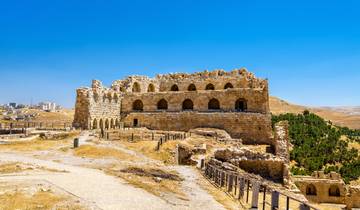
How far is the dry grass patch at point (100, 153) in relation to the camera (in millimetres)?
23486

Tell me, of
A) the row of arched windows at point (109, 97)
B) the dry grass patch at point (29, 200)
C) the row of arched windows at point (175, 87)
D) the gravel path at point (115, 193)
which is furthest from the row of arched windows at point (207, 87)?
the dry grass patch at point (29, 200)

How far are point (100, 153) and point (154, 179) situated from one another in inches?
352

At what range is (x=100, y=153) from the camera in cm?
2412

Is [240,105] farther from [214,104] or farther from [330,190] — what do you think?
[330,190]

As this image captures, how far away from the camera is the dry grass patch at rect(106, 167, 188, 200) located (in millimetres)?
13953

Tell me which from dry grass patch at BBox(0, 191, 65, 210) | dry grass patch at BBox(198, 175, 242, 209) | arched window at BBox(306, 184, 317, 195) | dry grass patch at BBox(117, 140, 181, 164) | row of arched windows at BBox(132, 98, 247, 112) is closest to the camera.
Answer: dry grass patch at BBox(0, 191, 65, 210)

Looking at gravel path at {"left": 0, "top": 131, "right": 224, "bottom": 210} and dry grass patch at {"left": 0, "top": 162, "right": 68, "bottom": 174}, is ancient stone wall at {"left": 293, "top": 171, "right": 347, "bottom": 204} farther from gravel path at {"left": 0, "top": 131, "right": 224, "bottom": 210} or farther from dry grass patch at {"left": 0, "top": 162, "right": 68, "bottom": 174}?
dry grass patch at {"left": 0, "top": 162, "right": 68, "bottom": 174}

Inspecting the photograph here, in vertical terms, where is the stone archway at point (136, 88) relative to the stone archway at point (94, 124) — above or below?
above

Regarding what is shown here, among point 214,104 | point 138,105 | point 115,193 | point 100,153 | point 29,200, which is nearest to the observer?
point 29,200

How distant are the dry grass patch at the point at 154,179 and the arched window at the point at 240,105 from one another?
25124 millimetres

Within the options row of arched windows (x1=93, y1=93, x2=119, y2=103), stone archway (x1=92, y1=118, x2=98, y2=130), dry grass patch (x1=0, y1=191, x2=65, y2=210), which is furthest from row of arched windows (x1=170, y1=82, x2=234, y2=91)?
dry grass patch (x1=0, y1=191, x2=65, y2=210)

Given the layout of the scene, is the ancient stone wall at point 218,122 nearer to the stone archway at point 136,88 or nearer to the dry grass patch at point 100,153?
the stone archway at point 136,88

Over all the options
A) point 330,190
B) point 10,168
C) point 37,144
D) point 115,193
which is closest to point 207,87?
point 330,190

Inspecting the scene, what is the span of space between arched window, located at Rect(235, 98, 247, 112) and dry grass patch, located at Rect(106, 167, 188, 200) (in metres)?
25.1
